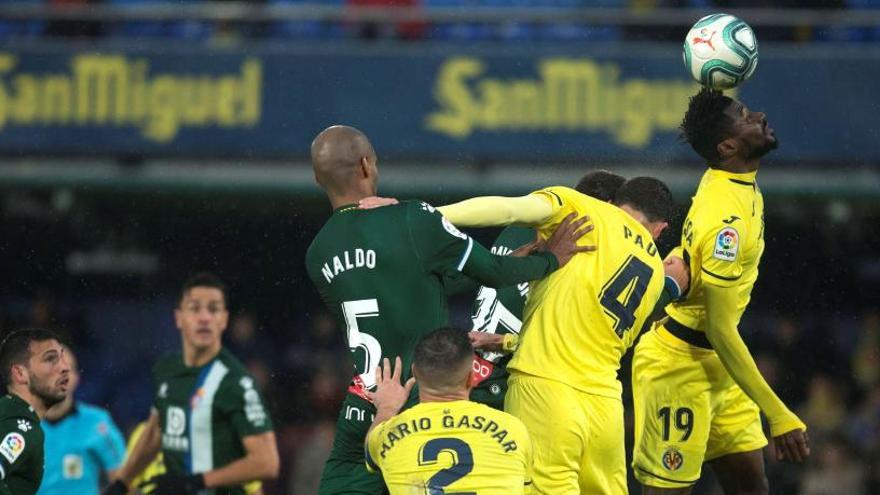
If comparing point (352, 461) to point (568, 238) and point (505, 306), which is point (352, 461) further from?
point (568, 238)

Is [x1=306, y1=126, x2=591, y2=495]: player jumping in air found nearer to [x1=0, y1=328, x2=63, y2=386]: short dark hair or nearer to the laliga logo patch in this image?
the laliga logo patch

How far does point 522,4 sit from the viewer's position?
14.9m

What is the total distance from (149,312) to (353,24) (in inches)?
177

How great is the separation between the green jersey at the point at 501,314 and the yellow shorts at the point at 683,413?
855 millimetres

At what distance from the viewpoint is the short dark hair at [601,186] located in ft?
23.3

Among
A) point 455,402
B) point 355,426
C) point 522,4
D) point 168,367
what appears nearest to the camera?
point 455,402

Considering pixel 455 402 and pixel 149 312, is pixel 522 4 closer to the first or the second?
pixel 149 312

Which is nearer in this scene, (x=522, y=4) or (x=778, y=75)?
(x=778, y=75)

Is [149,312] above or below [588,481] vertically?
above

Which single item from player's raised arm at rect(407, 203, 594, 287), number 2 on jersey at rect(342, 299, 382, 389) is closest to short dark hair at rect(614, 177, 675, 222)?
player's raised arm at rect(407, 203, 594, 287)

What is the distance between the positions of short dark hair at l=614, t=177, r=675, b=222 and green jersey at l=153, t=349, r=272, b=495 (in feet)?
11.3

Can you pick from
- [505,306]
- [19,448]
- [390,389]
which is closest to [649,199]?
[505,306]

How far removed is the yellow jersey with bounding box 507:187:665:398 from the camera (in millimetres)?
6391

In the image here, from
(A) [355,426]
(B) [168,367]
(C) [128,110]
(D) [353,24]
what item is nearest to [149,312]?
(C) [128,110]
